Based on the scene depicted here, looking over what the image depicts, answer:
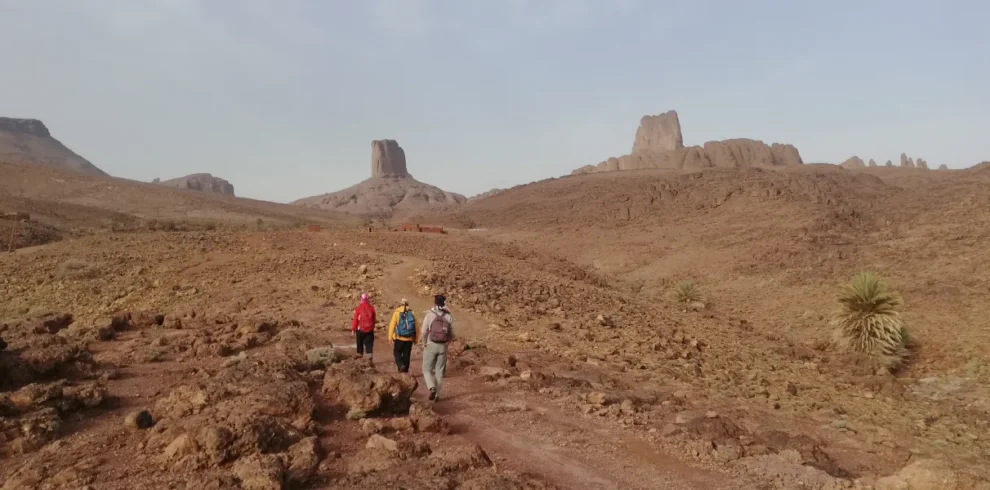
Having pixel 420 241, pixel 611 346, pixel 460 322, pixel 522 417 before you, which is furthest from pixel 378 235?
pixel 522 417

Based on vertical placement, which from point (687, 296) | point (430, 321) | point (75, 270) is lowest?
point (75, 270)

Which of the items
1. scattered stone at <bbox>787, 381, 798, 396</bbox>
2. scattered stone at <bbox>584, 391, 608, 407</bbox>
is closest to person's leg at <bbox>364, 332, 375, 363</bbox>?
scattered stone at <bbox>584, 391, 608, 407</bbox>

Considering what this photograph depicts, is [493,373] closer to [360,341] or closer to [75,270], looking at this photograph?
[360,341]

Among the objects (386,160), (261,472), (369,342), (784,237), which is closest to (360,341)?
(369,342)

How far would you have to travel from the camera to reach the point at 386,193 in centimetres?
12119

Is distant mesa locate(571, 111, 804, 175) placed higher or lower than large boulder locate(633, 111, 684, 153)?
lower

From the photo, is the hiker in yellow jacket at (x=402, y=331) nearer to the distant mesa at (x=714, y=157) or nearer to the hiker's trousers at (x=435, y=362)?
the hiker's trousers at (x=435, y=362)

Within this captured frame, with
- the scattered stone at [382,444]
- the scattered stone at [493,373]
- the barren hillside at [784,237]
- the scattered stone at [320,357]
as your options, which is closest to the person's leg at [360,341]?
the scattered stone at [320,357]

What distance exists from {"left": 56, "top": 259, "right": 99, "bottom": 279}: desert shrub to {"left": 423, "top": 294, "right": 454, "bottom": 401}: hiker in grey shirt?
1597 cm

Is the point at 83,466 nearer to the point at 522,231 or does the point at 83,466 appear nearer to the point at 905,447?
the point at 905,447

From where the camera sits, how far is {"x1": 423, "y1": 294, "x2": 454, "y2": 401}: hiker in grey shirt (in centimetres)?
785

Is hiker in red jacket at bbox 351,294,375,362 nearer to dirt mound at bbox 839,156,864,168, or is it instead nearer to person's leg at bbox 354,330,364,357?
person's leg at bbox 354,330,364,357

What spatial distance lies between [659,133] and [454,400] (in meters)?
114

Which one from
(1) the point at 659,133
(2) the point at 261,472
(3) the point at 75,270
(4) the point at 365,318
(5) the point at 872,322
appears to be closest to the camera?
(2) the point at 261,472
